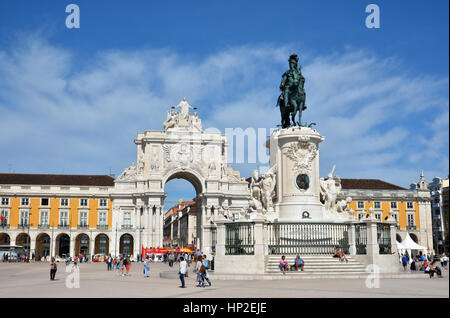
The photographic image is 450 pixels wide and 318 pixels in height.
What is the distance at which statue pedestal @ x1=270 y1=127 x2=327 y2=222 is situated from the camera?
21172 millimetres

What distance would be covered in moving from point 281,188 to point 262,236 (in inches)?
117

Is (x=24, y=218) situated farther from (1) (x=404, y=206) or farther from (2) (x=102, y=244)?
(1) (x=404, y=206)

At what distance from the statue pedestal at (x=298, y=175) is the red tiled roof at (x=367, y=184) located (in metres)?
59.6

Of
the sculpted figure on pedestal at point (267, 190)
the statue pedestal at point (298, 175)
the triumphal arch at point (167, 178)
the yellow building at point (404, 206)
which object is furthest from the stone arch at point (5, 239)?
the statue pedestal at point (298, 175)

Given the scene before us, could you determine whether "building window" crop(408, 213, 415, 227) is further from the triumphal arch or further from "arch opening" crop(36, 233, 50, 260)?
"arch opening" crop(36, 233, 50, 260)

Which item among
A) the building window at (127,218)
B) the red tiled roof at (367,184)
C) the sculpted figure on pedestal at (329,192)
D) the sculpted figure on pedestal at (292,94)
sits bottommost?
the sculpted figure on pedestal at (329,192)

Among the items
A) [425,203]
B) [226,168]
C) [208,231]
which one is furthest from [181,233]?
[208,231]

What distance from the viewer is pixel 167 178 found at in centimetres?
7812

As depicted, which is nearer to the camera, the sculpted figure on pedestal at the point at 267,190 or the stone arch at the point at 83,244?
the sculpted figure on pedestal at the point at 267,190

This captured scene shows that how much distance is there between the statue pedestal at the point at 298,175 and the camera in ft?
69.5

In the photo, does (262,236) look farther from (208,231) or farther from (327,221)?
(208,231)

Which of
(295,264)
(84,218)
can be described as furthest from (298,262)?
(84,218)

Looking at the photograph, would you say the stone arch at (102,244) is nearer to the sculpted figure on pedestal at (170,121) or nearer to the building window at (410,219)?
the sculpted figure on pedestal at (170,121)

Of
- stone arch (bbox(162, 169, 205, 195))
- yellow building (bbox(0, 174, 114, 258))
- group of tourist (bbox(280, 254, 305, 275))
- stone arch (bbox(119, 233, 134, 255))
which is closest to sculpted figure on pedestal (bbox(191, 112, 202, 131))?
stone arch (bbox(162, 169, 205, 195))
